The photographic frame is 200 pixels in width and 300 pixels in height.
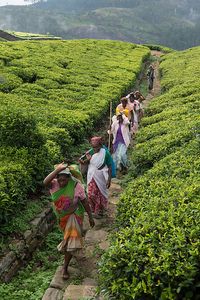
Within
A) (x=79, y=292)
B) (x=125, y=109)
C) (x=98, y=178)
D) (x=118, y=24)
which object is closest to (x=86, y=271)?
(x=79, y=292)

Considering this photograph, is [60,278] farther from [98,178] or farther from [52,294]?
[98,178]

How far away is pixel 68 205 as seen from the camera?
20.3 ft

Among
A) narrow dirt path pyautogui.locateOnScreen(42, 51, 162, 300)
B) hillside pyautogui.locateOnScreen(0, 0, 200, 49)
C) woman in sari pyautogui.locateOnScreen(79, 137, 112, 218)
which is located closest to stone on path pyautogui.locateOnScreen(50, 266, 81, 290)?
narrow dirt path pyautogui.locateOnScreen(42, 51, 162, 300)

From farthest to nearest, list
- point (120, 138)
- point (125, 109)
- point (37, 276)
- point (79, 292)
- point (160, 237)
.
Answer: point (125, 109), point (120, 138), point (37, 276), point (79, 292), point (160, 237)

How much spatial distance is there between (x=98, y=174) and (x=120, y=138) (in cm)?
281

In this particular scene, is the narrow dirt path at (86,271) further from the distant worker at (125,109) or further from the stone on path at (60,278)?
the distant worker at (125,109)

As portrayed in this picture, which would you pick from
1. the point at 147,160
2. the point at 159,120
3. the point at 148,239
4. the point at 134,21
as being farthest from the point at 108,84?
the point at 134,21

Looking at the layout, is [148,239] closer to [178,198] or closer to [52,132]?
[178,198]

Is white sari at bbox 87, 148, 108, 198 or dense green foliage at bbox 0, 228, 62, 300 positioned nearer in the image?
dense green foliage at bbox 0, 228, 62, 300

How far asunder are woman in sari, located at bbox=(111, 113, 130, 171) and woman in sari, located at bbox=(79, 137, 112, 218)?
2.55m

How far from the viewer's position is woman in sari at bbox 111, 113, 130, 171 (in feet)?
35.1

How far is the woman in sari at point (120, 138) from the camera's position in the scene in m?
10.7

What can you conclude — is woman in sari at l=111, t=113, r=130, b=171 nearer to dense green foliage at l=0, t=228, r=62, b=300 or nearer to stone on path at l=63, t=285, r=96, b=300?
dense green foliage at l=0, t=228, r=62, b=300

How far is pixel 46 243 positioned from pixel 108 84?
12150 millimetres
